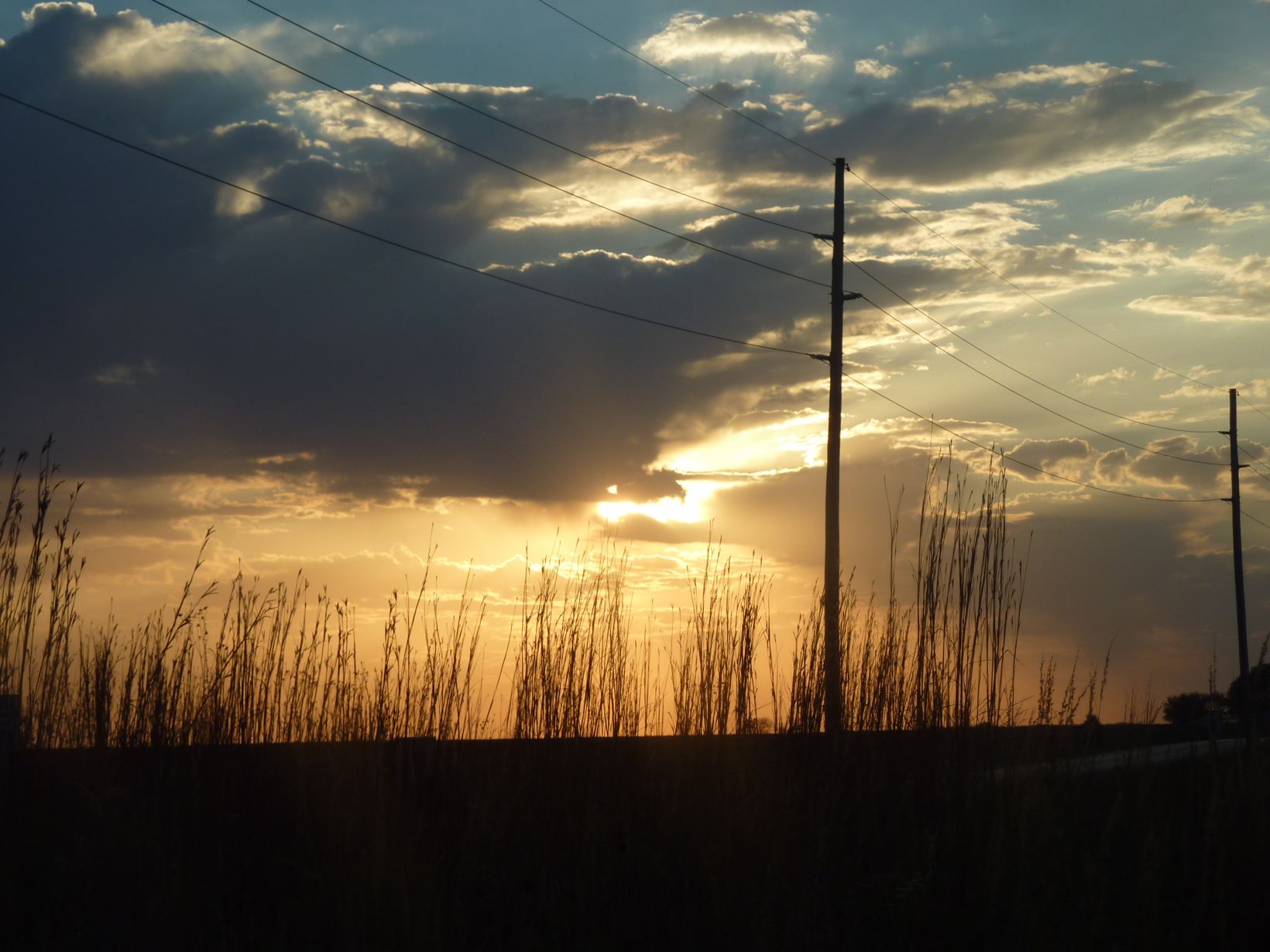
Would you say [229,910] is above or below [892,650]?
below

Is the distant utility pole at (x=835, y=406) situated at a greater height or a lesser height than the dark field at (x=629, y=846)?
greater

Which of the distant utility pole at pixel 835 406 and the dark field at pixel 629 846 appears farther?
the distant utility pole at pixel 835 406

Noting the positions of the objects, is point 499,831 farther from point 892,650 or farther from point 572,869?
point 892,650

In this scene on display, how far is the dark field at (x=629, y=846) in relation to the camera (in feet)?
9.91

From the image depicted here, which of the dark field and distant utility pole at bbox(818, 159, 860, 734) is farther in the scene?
distant utility pole at bbox(818, 159, 860, 734)

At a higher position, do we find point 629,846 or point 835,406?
point 835,406

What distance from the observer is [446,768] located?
459 centimetres

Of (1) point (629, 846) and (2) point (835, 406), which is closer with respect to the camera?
(1) point (629, 846)

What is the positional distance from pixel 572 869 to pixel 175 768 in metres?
1.98

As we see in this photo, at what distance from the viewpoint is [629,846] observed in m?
3.58

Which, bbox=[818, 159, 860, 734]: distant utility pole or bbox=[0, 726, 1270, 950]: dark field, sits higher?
bbox=[818, 159, 860, 734]: distant utility pole

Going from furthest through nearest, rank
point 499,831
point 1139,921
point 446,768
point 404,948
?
point 446,768 < point 499,831 < point 1139,921 < point 404,948

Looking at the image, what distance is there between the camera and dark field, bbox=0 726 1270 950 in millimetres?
3021

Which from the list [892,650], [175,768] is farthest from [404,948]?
[892,650]
